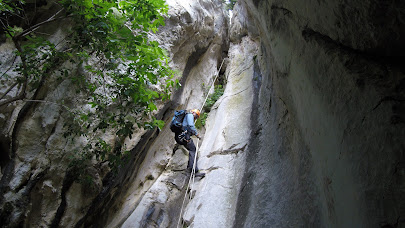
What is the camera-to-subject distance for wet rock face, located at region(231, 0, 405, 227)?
6.42ft

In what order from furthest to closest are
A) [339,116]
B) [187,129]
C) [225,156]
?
[187,129], [225,156], [339,116]

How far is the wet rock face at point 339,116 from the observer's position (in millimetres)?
1956

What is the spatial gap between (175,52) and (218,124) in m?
3.55

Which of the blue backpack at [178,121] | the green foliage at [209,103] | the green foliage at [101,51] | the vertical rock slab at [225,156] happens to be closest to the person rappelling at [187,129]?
the blue backpack at [178,121]

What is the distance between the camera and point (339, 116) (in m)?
2.56

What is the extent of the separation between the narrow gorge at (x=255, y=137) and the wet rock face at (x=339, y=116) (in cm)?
1

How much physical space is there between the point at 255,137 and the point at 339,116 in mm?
4301

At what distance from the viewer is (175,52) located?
10367 millimetres

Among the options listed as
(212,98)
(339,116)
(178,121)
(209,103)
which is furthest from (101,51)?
(212,98)

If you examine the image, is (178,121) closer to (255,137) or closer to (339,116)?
(255,137)

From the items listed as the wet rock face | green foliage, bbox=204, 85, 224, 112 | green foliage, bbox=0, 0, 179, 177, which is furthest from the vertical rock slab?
green foliage, bbox=0, 0, 179, 177

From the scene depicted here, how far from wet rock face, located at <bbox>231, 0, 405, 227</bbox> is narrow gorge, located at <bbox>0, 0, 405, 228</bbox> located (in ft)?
0.04

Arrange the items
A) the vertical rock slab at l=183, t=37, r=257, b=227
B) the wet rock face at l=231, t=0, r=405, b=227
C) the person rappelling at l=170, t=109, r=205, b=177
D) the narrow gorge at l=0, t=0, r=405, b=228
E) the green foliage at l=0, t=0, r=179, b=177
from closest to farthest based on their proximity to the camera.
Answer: the wet rock face at l=231, t=0, r=405, b=227 → the narrow gorge at l=0, t=0, r=405, b=228 → the green foliage at l=0, t=0, r=179, b=177 → the vertical rock slab at l=183, t=37, r=257, b=227 → the person rappelling at l=170, t=109, r=205, b=177

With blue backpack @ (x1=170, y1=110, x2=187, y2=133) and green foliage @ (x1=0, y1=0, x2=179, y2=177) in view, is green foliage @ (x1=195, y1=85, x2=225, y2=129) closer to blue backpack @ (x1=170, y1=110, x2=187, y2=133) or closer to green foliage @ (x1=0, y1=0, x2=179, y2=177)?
blue backpack @ (x1=170, y1=110, x2=187, y2=133)
